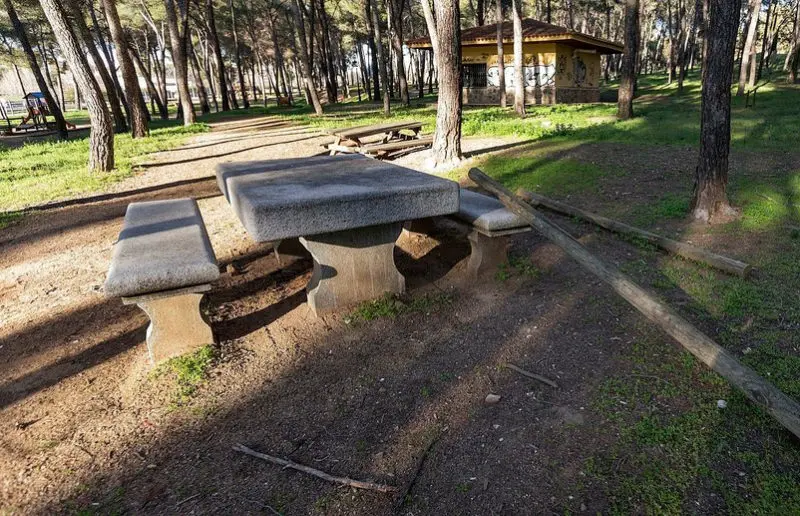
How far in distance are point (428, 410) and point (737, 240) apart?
3.87 meters

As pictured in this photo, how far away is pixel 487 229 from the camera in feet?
12.3

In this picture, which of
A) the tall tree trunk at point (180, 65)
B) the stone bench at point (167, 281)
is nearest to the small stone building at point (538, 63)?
the tall tree trunk at point (180, 65)

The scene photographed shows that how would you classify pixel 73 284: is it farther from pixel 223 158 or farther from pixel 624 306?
pixel 223 158

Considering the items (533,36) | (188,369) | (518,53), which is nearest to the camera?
(188,369)

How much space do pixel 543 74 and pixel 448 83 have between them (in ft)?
60.8

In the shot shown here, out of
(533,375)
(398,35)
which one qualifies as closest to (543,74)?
(398,35)

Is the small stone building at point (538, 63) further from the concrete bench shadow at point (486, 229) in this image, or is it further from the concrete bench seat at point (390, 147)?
the concrete bench shadow at point (486, 229)

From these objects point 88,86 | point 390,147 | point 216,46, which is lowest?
point 390,147

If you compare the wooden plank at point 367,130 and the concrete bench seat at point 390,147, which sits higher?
the wooden plank at point 367,130

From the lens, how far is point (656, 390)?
259cm

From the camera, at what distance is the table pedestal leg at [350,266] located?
137 inches

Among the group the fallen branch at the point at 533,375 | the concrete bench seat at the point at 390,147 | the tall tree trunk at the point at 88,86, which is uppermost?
the tall tree trunk at the point at 88,86

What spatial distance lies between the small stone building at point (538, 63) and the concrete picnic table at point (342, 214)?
21.3m

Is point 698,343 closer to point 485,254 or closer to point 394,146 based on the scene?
point 485,254
